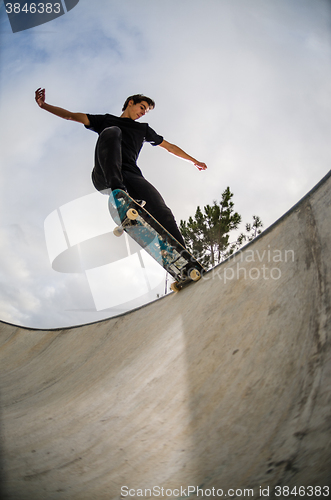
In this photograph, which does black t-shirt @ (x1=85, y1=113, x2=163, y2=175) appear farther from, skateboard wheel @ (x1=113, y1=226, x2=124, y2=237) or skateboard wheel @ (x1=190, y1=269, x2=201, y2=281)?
skateboard wheel @ (x1=190, y1=269, x2=201, y2=281)

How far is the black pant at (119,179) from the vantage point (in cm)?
262

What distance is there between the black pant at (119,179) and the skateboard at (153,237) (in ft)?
0.32

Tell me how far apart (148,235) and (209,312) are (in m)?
1.24

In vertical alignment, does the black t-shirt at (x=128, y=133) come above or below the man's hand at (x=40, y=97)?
below

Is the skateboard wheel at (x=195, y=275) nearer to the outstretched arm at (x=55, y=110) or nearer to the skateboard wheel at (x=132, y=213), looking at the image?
the skateboard wheel at (x=132, y=213)

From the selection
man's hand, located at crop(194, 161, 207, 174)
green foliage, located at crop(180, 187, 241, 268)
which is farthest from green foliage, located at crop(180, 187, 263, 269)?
man's hand, located at crop(194, 161, 207, 174)

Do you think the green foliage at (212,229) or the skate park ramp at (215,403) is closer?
the skate park ramp at (215,403)

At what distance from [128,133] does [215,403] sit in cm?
323

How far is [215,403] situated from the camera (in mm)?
1128

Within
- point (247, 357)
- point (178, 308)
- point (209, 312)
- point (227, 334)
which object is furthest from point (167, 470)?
Answer: point (178, 308)

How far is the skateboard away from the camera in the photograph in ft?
8.64

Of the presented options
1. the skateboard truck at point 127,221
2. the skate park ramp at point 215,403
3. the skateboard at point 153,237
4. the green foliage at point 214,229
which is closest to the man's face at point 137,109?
the skateboard at point 153,237

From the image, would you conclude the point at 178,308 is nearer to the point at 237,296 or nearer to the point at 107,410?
the point at 237,296

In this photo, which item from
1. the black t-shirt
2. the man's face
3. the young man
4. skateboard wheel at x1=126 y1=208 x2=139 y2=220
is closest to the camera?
skateboard wheel at x1=126 y1=208 x2=139 y2=220
